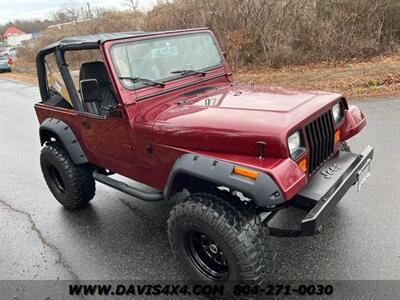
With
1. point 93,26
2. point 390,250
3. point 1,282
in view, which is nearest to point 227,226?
point 390,250

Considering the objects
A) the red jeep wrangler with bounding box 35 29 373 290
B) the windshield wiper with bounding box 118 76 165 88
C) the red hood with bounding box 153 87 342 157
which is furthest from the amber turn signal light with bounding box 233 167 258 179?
the windshield wiper with bounding box 118 76 165 88

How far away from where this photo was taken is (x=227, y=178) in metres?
2.32

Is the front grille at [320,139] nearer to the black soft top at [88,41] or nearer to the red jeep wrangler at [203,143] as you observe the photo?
the red jeep wrangler at [203,143]

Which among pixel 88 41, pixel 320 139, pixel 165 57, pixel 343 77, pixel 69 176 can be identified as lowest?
pixel 343 77

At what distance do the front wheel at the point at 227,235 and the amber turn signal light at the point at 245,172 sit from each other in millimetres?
298

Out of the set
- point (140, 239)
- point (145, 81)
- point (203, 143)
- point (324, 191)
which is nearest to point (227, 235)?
point (203, 143)

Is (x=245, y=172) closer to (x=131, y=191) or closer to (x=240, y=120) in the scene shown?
(x=240, y=120)

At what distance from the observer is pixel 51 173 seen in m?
4.32

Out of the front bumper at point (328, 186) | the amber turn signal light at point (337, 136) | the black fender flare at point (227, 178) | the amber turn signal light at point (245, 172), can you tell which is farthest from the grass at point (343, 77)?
the amber turn signal light at point (245, 172)

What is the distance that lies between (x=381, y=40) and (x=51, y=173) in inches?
443

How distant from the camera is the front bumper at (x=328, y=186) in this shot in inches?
91.4

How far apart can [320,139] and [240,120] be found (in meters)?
0.68

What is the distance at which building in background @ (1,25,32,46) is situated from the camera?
2918 inches

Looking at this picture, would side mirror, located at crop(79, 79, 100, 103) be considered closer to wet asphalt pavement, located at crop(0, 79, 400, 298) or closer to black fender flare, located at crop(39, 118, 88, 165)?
black fender flare, located at crop(39, 118, 88, 165)
